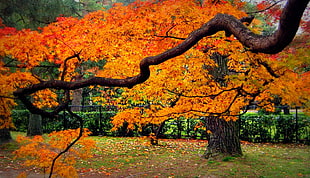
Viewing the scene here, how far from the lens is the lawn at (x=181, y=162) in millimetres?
6867

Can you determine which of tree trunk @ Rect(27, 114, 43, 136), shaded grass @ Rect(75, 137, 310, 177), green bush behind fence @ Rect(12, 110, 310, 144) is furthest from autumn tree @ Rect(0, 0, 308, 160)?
tree trunk @ Rect(27, 114, 43, 136)

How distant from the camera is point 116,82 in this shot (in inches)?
167

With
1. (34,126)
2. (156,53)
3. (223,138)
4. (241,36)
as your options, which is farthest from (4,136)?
(241,36)

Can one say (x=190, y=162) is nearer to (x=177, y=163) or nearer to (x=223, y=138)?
(x=177, y=163)

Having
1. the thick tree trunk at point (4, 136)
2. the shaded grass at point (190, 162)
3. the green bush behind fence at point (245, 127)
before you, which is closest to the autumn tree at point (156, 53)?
the shaded grass at point (190, 162)

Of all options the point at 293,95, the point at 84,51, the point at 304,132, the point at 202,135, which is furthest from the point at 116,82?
the point at 304,132

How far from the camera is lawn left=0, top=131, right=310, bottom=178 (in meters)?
6.87

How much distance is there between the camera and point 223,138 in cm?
804

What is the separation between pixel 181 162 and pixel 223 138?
139 cm

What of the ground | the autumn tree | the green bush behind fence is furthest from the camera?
the green bush behind fence

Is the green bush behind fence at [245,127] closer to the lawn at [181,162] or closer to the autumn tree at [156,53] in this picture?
the lawn at [181,162]

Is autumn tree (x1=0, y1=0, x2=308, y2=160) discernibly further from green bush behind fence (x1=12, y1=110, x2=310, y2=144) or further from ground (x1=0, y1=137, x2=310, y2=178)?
green bush behind fence (x1=12, y1=110, x2=310, y2=144)

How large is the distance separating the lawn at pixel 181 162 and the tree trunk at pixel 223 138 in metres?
0.29

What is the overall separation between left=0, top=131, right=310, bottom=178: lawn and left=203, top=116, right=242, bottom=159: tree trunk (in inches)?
11.4
